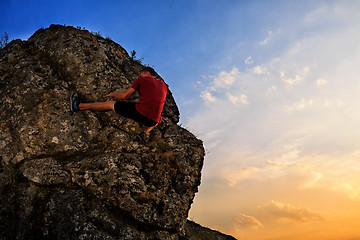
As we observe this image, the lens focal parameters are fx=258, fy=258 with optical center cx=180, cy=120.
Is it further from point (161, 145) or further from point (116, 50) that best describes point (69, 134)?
point (116, 50)

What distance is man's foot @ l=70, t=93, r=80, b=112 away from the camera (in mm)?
7973

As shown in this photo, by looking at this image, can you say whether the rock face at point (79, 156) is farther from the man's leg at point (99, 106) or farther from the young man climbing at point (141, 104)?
the young man climbing at point (141, 104)

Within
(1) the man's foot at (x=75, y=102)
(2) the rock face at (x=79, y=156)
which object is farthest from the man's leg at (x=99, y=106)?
(2) the rock face at (x=79, y=156)

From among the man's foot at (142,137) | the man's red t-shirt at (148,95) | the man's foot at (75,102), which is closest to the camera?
the man's foot at (75,102)

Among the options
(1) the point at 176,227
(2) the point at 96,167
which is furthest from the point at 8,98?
(1) the point at 176,227

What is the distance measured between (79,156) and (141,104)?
7.96ft

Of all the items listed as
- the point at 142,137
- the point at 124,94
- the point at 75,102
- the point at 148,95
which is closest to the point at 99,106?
the point at 75,102

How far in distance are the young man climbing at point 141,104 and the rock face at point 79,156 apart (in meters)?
0.35

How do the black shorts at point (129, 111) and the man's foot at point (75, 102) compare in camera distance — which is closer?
the man's foot at point (75, 102)

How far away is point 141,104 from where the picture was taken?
8.30 meters

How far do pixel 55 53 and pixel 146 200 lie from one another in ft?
20.4

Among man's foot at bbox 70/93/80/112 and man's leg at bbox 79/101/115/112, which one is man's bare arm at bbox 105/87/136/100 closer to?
man's leg at bbox 79/101/115/112

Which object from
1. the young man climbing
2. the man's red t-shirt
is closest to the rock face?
the young man climbing

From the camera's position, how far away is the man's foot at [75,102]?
797cm
